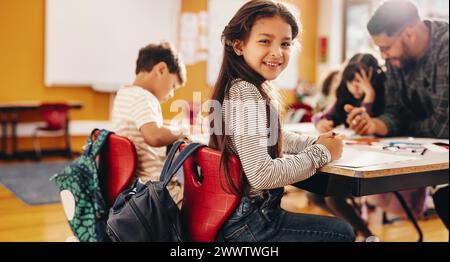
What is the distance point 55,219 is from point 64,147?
9.96ft

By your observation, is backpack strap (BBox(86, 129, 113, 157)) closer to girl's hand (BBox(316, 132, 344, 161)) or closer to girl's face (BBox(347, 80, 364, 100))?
girl's hand (BBox(316, 132, 344, 161))

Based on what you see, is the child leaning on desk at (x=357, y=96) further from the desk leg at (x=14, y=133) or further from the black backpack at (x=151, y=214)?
the desk leg at (x=14, y=133)

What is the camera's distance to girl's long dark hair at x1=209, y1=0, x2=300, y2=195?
1382 mm

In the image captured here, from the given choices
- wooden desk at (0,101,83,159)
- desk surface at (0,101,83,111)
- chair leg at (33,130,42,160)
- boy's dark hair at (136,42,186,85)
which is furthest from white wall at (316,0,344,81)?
boy's dark hair at (136,42,186,85)

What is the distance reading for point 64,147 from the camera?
6.01 metres

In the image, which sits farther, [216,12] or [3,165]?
[216,12]

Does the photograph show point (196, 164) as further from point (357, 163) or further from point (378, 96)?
point (378, 96)

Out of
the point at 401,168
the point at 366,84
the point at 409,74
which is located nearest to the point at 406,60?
the point at 409,74

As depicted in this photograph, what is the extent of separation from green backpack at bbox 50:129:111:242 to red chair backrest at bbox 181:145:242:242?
0.45 m

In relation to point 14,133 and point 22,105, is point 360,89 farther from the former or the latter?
point 14,133

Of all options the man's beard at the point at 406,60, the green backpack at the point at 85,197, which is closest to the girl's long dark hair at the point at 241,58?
the green backpack at the point at 85,197

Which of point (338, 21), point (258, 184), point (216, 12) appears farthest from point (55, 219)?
point (338, 21)

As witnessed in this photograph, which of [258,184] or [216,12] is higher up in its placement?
[216,12]

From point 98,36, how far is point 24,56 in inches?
33.2
